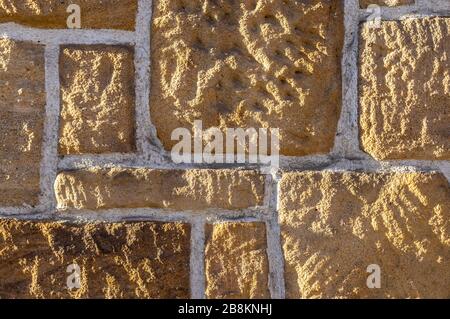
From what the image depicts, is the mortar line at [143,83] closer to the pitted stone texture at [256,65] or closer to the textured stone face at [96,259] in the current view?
the pitted stone texture at [256,65]

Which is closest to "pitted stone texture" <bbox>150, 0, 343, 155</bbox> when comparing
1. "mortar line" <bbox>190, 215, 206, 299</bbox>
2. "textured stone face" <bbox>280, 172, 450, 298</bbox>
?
"textured stone face" <bbox>280, 172, 450, 298</bbox>

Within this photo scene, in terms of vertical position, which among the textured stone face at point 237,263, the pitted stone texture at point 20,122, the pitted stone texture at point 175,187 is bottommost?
the textured stone face at point 237,263

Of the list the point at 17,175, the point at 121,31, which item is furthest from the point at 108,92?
the point at 17,175

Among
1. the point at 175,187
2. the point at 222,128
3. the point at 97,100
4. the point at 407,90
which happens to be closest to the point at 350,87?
the point at 407,90

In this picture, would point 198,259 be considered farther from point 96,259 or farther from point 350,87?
point 350,87

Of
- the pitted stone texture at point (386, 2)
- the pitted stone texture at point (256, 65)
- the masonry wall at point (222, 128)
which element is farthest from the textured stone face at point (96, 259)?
the pitted stone texture at point (386, 2)

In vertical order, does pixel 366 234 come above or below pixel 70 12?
below
